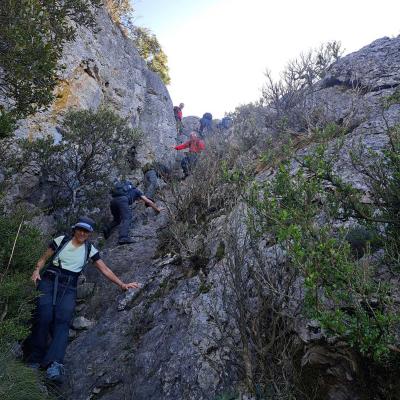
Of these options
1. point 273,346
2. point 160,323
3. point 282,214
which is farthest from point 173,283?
point 282,214

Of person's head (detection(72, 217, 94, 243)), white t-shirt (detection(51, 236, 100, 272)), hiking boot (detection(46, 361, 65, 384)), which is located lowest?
hiking boot (detection(46, 361, 65, 384))

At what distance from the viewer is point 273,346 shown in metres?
3.52

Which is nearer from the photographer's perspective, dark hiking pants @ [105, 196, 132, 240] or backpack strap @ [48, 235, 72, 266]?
backpack strap @ [48, 235, 72, 266]

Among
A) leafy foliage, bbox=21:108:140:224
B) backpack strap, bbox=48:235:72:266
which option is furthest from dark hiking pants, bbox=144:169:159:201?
backpack strap, bbox=48:235:72:266

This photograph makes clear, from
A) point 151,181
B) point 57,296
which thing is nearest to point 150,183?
point 151,181

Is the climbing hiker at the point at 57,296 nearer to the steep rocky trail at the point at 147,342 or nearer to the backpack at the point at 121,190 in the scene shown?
the steep rocky trail at the point at 147,342

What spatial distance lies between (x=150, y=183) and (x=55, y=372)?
866cm

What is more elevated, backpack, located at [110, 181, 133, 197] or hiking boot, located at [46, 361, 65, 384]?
backpack, located at [110, 181, 133, 197]

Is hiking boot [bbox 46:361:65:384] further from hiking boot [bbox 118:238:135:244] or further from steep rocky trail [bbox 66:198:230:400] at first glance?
hiking boot [bbox 118:238:135:244]

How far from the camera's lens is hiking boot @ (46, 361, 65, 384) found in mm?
4492

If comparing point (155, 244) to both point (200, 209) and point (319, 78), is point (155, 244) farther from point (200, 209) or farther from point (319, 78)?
point (319, 78)

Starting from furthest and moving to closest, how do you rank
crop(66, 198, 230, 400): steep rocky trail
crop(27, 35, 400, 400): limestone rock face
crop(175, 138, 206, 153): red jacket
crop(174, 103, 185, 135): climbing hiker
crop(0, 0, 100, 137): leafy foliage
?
crop(174, 103, 185, 135): climbing hiker < crop(175, 138, 206, 153): red jacket < crop(0, 0, 100, 137): leafy foliage < crop(66, 198, 230, 400): steep rocky trail < crop(27, 35, 400, 400): limestone rock face

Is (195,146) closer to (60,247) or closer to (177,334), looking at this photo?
(60,247)

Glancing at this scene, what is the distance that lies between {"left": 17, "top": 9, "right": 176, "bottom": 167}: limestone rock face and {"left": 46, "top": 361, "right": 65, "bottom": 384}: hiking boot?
22.3ft
